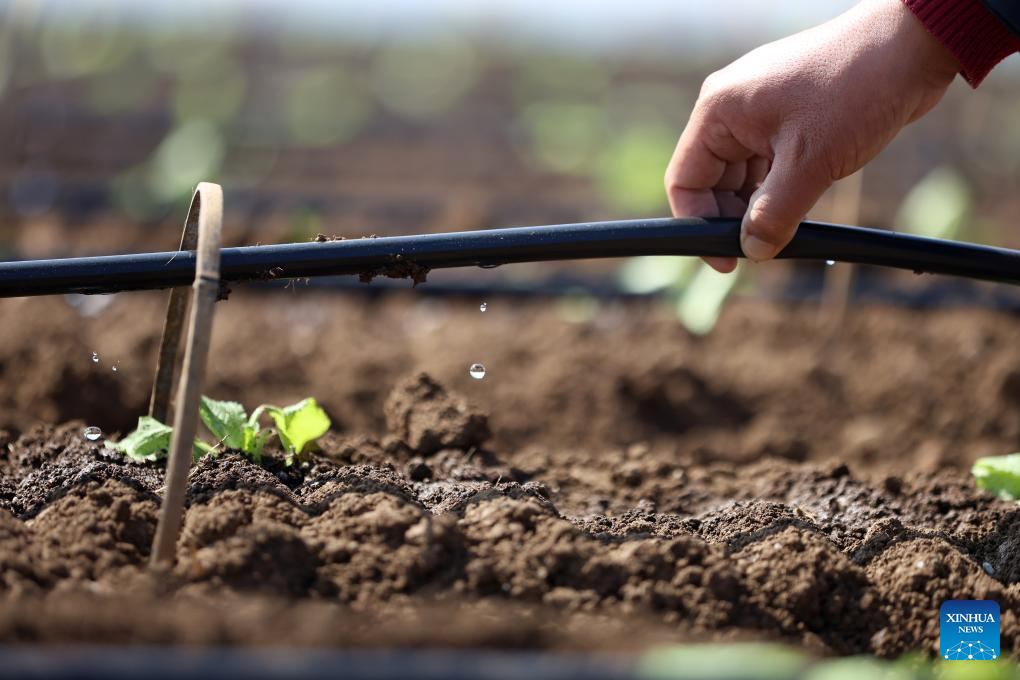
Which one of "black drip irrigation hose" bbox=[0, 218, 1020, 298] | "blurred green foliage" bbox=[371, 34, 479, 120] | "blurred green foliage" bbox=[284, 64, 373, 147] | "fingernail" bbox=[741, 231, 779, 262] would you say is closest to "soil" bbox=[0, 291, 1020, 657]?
"black drip irrigation hose" bbox=[0, 218, 1020, 298]

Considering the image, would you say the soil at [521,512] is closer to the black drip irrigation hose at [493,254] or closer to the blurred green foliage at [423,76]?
the black drip irrigation hose at [493,254]

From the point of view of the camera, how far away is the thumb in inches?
57.9

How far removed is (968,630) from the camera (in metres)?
1.27

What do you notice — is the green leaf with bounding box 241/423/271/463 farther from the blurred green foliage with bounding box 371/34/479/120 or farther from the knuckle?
the blurred green foliage with bounding box 371/34/479/120

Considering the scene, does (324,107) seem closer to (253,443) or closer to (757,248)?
(253,443)

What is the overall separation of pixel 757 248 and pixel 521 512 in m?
0.57

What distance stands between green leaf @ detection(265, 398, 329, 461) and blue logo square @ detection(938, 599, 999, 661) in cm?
98

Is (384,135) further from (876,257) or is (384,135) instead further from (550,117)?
(876,257)

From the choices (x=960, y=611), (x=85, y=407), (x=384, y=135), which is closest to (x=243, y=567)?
(x=960, y=611)

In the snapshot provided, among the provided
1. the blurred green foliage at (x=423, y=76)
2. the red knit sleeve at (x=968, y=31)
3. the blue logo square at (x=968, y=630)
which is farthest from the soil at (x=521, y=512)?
the blurred green foliage at (x=423, y=76)

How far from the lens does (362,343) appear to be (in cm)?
344

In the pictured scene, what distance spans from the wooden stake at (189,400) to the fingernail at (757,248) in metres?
0.80

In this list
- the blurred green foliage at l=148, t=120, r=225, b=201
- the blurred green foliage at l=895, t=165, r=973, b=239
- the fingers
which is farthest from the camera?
the blurred green foliage at l=148, t=120, r=225, b=201

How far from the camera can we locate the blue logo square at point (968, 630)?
4.09 ft
